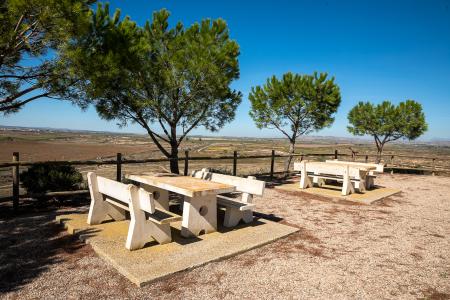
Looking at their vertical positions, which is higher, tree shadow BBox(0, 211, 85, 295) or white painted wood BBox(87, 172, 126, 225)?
white painted wood BBox(87, 172, 126, 225)

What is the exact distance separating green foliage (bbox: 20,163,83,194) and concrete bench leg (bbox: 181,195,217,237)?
4134 mm

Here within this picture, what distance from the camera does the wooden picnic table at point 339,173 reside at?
8.77 metres

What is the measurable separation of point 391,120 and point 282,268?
21.1 metres

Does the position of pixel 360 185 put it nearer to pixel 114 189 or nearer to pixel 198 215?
pixel 198 215

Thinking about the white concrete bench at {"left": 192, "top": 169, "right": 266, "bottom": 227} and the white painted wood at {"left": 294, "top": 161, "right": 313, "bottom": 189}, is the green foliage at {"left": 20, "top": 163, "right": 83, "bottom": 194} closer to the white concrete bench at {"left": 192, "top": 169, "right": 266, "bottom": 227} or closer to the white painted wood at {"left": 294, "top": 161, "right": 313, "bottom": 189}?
the white concrete bench at {"left": 192, "top": 169, "right": 266, "bottom": 227}

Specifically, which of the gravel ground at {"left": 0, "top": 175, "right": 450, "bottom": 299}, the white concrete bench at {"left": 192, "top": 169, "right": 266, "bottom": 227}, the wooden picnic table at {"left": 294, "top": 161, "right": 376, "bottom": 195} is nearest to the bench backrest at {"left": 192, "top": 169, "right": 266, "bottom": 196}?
the white concrete bench at {"left": 192, "top": 169, "right": 266, "bottom": 227}

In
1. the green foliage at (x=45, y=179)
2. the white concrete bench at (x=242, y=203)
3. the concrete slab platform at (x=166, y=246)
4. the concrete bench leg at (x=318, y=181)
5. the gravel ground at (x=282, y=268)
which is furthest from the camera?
the concrete bench leg at (x=318, y=181)

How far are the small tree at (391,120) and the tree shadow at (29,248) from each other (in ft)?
71.9

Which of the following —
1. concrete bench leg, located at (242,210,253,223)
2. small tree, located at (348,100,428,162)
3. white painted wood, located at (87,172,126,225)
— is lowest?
concrete bench leg, located at (242,210,253,223)

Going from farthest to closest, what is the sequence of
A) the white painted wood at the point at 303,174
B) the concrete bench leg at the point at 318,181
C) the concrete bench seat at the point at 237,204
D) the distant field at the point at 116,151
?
1. the distant field at the point at 116,151
2. the concrete bench leg at the point at 318,181
3. the white painted wood at the point at 303,174
4. the concrete bench seat at the point at 237,204

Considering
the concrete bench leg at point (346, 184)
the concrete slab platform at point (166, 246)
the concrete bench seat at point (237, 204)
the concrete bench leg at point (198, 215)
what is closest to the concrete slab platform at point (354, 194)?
the concrete bench leg at point (346, 184)

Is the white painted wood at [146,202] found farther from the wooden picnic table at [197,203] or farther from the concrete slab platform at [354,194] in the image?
the concrete slab platform at [354,194]

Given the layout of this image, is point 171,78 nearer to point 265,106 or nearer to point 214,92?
point 214,92

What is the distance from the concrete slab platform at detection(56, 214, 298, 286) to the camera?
143 inches
